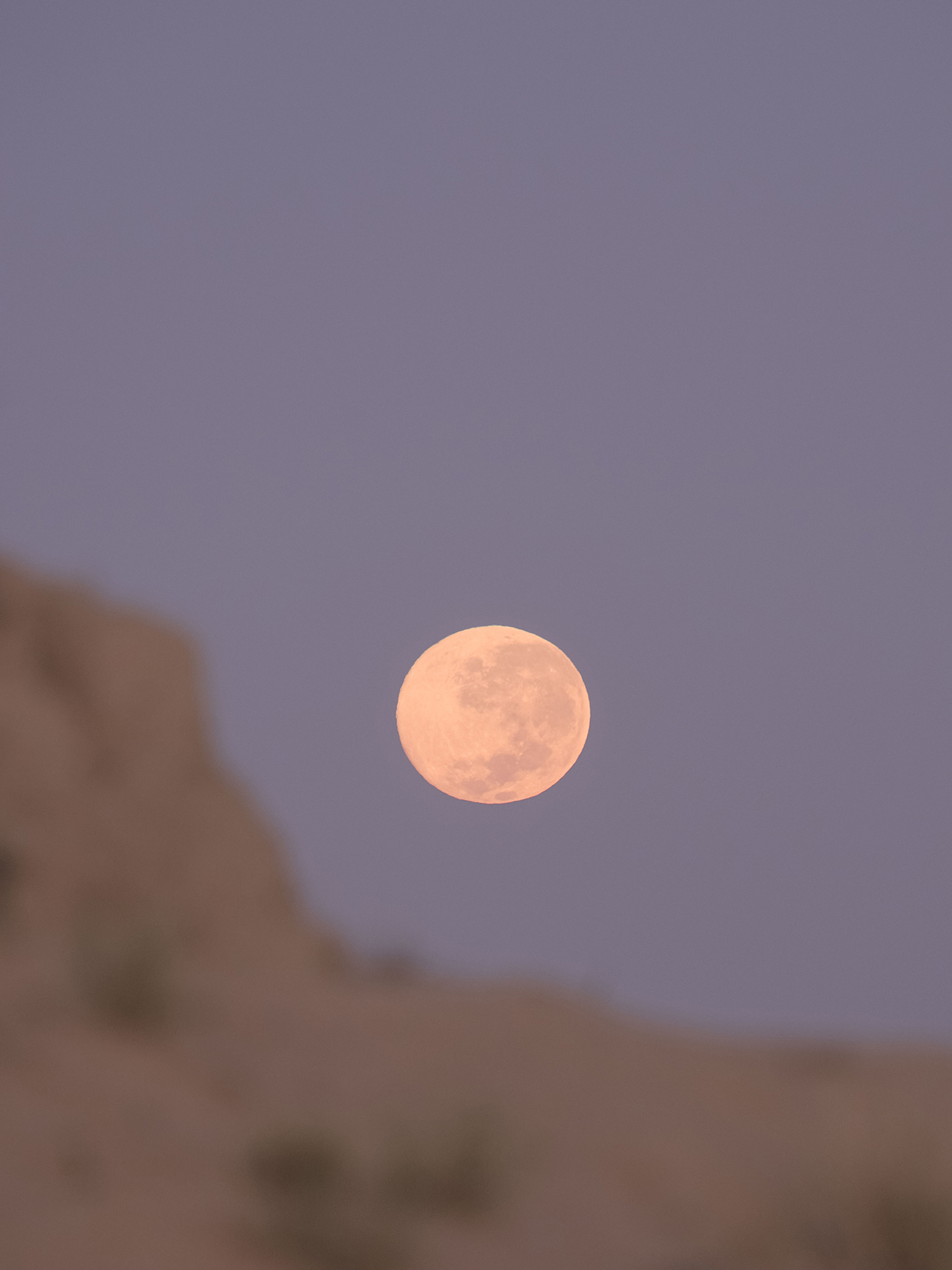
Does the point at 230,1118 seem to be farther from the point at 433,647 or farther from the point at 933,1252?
the point at 433,647

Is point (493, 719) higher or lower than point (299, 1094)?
higher

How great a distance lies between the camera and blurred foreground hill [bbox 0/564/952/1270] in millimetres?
4625

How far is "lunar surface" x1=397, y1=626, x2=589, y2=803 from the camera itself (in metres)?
16.5

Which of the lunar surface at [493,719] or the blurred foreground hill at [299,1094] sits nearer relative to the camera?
the blurred foreground hill at [299,1094]

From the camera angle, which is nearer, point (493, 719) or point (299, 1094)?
point (299, 1094)

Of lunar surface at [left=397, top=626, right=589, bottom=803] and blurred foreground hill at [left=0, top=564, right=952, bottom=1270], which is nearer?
blurred foreground hill at [left=0, top=564, right=952, bottom=1270]

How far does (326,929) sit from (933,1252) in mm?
8614

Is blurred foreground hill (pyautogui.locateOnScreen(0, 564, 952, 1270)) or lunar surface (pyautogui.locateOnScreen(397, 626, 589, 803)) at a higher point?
lunar surface (pyautogui.locateOnScreen(397, 626, 589, 803))

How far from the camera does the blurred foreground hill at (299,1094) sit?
15.2 ft

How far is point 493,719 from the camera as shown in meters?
Result: 16.4

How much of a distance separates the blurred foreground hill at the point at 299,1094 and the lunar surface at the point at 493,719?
17.2ft

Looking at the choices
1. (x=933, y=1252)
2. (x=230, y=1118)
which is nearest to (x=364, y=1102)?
(x=230, y=1118)

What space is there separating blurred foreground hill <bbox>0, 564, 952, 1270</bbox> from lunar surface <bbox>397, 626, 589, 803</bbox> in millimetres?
5254

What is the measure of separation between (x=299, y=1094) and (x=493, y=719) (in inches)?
402
